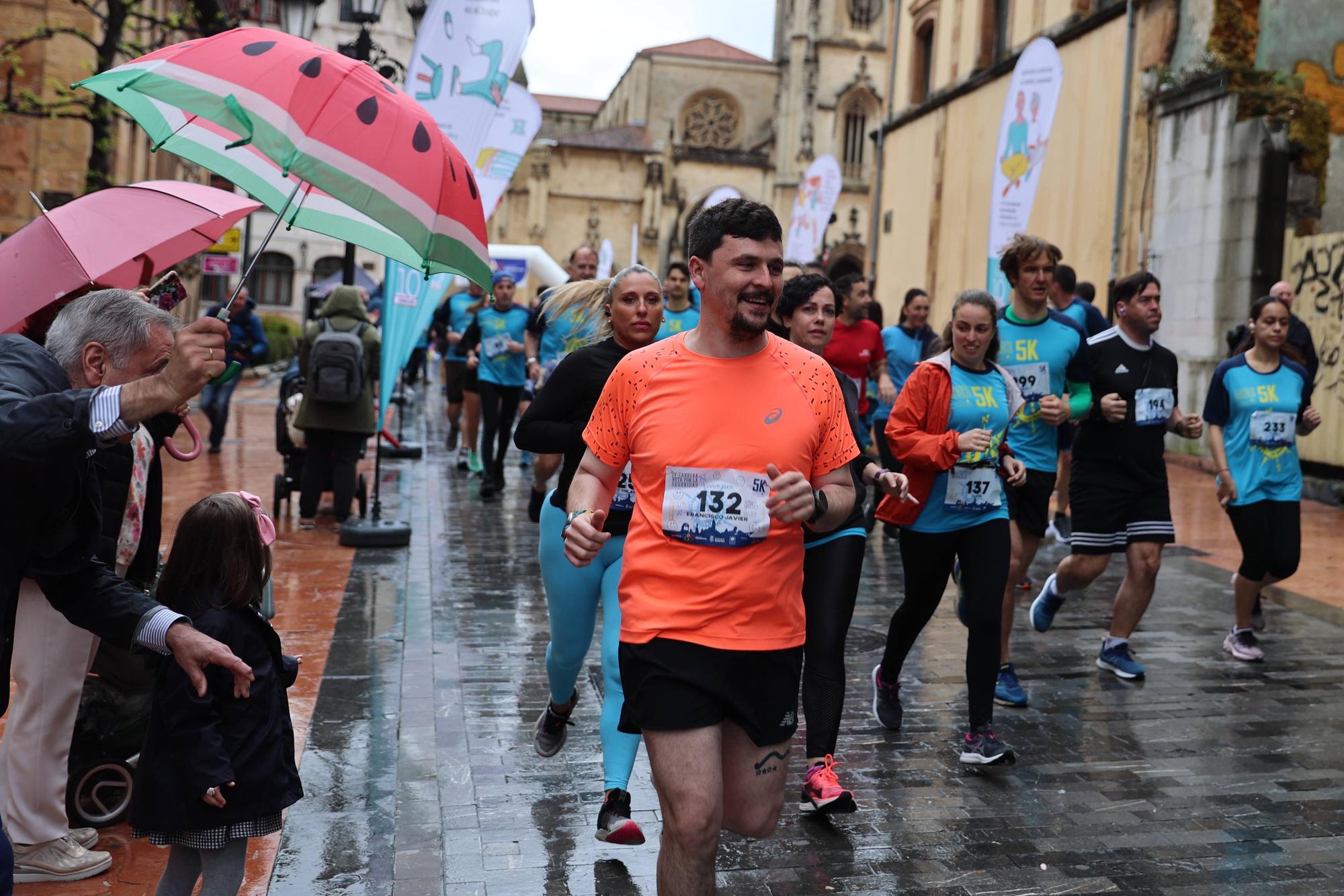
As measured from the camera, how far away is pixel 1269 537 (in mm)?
7234

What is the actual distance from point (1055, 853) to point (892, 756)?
3.72 ft

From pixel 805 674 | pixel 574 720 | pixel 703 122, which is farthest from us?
pixel 703 122

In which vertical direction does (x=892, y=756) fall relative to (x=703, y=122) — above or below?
below

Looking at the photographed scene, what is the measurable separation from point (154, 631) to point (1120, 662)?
16.8ft

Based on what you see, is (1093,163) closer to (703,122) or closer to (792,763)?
(792,763)

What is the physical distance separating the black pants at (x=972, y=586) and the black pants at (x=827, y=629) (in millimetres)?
841

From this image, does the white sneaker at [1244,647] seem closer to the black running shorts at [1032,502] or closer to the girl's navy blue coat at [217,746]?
the black running shorts at [1032,502]

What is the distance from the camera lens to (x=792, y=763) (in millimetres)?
5422

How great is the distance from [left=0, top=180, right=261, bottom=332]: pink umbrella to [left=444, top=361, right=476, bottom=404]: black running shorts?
11468 mm

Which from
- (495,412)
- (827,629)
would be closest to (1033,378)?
(827,629)

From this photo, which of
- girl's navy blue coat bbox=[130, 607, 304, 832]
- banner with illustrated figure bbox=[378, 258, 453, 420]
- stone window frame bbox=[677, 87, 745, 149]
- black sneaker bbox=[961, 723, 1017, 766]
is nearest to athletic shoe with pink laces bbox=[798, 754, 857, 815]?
black sneaker bbox=[961, 723, 1017, 766]

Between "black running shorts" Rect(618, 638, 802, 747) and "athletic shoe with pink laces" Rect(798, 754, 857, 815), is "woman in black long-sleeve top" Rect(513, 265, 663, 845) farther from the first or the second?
"black running shorts" Rect(618, 638, 802, 747)

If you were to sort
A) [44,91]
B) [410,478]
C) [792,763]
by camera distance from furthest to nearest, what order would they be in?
[44,91] < [410,478] < [792,763]

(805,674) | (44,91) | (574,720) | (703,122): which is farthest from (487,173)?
(703,122)
